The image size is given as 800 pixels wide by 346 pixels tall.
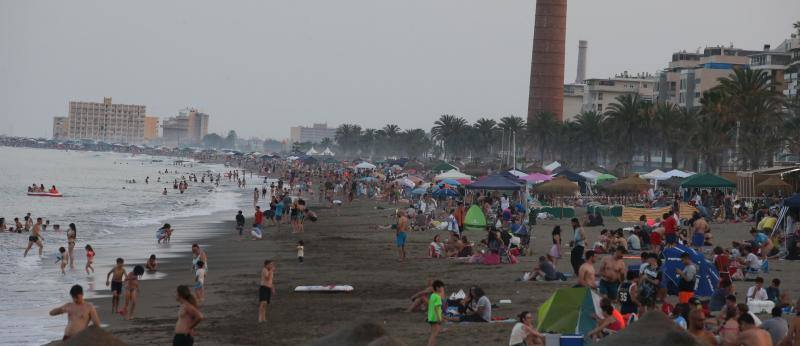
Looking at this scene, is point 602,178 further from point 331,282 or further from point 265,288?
point 265,288

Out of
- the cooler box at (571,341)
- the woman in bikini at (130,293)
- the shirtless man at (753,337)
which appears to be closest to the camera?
the shirtless man at (753,337)

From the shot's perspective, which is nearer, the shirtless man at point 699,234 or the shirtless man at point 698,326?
the shirtless man at point 698,326

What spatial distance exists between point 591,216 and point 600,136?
50981 millimetres

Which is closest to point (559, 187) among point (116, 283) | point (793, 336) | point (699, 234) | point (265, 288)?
point (699, 234)

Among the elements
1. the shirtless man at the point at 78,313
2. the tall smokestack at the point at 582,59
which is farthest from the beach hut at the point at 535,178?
the tall smokestack at the point at 582,59

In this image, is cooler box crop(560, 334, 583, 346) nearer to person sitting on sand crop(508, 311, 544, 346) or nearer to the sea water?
person sitting on sand crop(508, 311, 544, 346)

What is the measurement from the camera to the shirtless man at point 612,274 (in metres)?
13.9

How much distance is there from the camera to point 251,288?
809 inches

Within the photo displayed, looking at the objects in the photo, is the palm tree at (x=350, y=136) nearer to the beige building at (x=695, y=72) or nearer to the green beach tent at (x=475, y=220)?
the beige building at (x=695, y=72)

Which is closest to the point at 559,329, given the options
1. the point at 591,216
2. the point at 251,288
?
the point at 251,288

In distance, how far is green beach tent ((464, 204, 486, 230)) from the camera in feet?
93.3

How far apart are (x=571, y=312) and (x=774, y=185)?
2255 cm

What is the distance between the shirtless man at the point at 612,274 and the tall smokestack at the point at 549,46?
7970 cm

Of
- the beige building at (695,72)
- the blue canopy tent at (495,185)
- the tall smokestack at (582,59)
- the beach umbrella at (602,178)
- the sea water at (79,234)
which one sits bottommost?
the sea water at (79,234)
